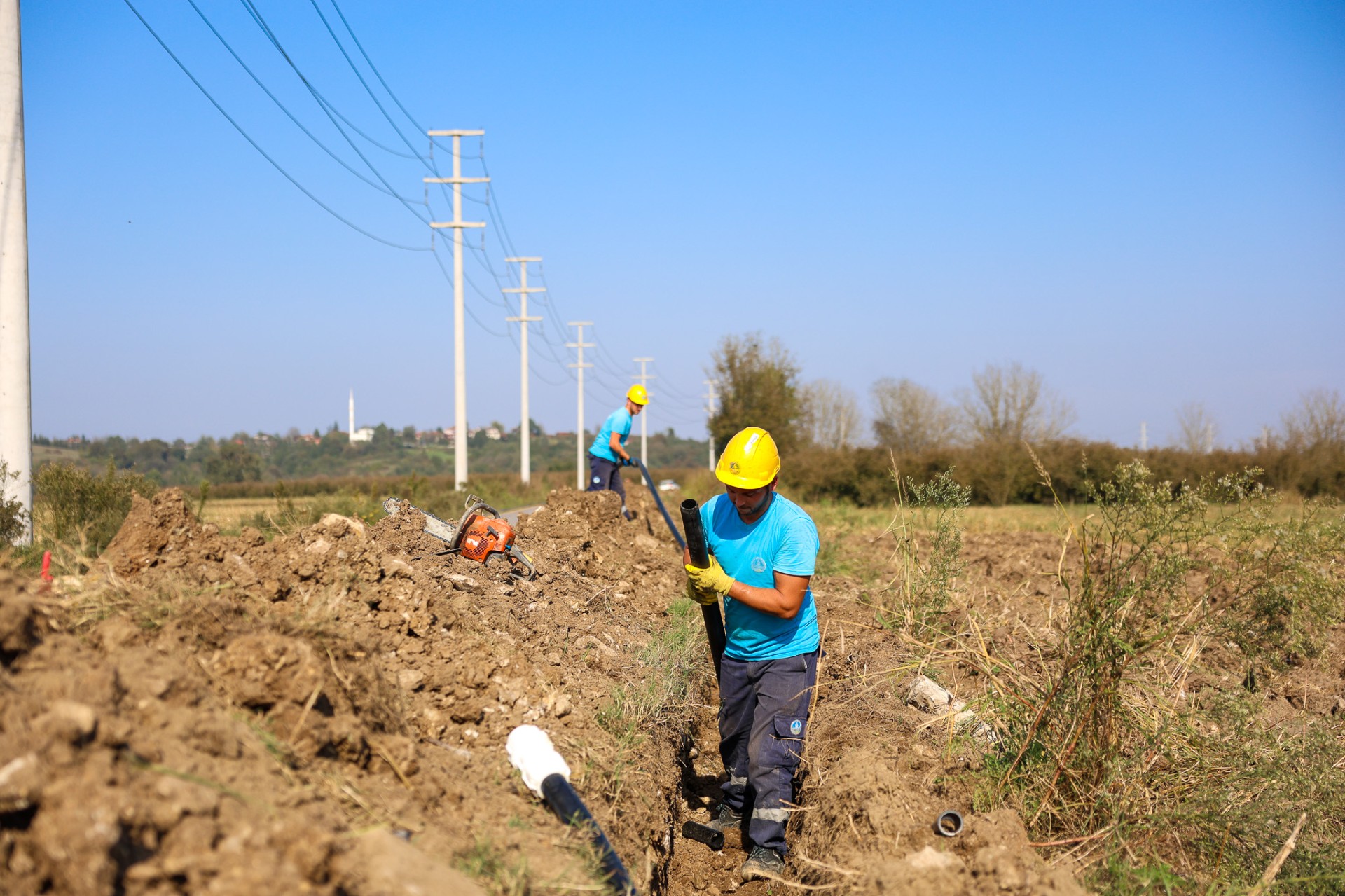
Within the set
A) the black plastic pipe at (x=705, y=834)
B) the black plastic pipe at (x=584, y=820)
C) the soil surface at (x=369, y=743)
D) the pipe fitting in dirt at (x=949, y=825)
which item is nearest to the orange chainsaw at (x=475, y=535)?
the soil surface at (x=369, y=743)

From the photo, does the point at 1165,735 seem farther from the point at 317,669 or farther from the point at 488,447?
the point at 488,447

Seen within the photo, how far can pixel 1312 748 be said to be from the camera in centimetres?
432

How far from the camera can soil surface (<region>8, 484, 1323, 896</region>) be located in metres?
2.19

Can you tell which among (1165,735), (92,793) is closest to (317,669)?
(92,793)

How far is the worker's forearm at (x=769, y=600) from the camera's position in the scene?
4.52 m

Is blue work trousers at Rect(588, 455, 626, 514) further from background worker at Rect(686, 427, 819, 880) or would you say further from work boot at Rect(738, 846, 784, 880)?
work boot at Rect(738, 846, 784, 880)

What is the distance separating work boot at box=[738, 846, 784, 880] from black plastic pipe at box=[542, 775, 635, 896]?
1.08 meters

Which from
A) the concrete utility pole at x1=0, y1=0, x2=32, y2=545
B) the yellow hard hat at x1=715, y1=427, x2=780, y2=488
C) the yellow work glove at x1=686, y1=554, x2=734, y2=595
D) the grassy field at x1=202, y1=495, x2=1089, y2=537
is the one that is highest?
the concrete utility pole at x1=0, y1=0, x2=32, y2=545

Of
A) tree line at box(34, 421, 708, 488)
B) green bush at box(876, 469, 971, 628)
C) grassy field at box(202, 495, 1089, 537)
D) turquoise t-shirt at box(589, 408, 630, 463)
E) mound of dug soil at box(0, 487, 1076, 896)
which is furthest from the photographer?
tree line at box(34, 421, 708, 488)

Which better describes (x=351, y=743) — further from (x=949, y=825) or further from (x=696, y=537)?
(x=949, y=825)

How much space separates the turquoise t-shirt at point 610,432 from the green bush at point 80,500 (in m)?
5.95

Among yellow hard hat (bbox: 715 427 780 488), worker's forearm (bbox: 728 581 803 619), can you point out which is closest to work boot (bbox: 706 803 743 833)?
worker's forearm (bbox: 728 581 803 619)

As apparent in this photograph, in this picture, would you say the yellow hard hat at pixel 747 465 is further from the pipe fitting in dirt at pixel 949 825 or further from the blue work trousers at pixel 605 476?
the blue work trousers at pixel 605 476

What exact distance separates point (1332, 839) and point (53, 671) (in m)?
5.17
